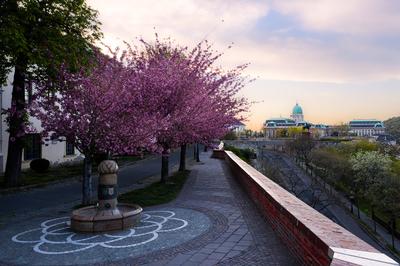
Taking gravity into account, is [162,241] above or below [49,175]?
below

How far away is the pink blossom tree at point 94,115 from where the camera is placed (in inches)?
476

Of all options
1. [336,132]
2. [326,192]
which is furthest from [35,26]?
[336,132]

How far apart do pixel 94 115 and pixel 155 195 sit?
4.54 meters

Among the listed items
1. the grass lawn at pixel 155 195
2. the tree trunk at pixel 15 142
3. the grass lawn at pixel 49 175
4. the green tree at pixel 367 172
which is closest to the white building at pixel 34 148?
the tree trunk at pixel 15 142

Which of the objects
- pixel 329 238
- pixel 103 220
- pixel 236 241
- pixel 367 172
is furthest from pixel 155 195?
pixel 367 172

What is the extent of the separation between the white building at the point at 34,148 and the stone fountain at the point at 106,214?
9.01m

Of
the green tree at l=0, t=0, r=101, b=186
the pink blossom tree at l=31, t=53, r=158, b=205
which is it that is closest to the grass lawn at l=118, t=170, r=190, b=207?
the pink blossom tree at l=31, t=53, r=158, b=205

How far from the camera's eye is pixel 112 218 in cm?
993

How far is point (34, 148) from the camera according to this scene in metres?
27.6

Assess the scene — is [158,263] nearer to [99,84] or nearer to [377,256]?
[377,256]

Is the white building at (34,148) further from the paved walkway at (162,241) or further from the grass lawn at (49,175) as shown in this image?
the paved walkway at (162,241)

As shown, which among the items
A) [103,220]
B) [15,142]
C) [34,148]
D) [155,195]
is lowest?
[155,195]

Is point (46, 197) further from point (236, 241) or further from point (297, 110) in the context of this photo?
→ point (297, 110)

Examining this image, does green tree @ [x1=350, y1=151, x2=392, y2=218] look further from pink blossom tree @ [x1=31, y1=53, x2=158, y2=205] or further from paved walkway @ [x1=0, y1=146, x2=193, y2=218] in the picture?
pink blossom tree @ [x1=31, y1=53, x2=158, y2=205]
